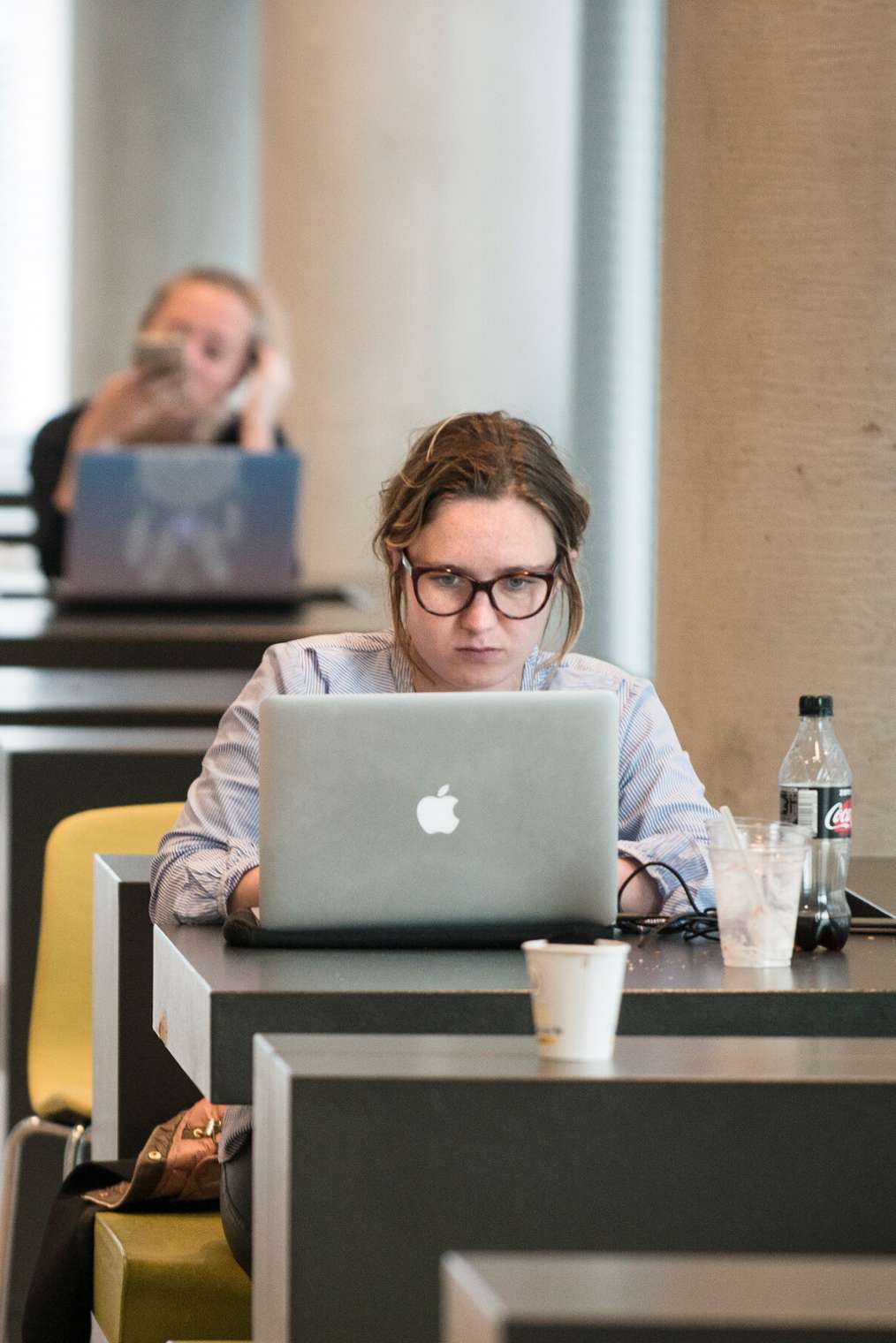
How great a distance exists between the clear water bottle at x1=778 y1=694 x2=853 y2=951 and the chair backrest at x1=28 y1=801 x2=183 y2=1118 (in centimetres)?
107

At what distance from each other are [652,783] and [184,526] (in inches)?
125

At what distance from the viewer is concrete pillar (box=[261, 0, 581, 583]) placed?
8.05m

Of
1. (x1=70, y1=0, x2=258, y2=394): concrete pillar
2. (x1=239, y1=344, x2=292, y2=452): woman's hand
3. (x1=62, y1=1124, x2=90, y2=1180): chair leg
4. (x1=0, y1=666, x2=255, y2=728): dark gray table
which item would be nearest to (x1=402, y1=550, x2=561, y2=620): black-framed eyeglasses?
(x1=62, y1=1124, x2=90, y2=1180): chair leg

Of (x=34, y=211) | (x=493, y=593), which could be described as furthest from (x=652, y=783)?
(x=34, y=211)

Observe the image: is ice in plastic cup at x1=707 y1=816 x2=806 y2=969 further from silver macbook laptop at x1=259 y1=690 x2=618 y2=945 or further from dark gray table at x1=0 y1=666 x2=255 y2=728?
dark gray table at x1=0 y1=666 x2=255 y2=728

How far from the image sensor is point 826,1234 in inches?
70.2

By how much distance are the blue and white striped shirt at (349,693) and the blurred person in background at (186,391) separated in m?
3.12

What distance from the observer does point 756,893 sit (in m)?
2.13

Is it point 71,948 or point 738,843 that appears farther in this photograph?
point 71,948

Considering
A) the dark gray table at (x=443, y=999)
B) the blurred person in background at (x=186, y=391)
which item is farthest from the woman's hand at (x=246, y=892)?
the blurred person in background at (x=186, y=391)

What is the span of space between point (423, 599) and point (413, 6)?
604cm

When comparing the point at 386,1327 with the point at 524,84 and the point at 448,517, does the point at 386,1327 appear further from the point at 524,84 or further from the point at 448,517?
the point at 524,84

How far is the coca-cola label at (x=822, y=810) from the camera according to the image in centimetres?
230

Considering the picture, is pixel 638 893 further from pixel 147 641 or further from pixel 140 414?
pixel 140 414
